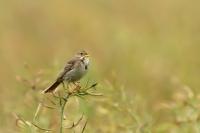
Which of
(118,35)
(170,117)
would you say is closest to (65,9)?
(118,35)

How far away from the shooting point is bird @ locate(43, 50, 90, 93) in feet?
18.5

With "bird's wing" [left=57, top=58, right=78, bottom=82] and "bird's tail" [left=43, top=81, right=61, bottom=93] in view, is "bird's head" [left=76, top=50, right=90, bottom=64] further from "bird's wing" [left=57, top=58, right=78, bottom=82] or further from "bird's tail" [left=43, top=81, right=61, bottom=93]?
"bird's tail" [left=43, top=81, right=61, bottom=93]

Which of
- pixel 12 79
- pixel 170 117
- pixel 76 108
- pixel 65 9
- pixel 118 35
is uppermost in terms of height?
pixel 65 9

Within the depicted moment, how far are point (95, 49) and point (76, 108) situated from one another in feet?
12.9

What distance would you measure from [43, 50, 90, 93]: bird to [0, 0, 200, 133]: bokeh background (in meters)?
0.95

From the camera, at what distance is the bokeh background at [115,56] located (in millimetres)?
7430

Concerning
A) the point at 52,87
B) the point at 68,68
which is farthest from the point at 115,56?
the point at 52,87

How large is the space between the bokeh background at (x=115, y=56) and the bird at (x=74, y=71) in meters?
0.95

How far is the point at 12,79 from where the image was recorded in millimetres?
9500

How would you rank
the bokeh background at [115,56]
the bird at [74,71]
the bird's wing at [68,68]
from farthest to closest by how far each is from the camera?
the bokeh background at [115,56]
the bird's wing at [68,68]
the bird at [74,71]

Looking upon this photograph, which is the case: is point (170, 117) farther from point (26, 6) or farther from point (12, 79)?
point (26, 6)

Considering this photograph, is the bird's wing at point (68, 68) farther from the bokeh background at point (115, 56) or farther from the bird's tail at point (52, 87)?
the bokeh background at point (115, 56)

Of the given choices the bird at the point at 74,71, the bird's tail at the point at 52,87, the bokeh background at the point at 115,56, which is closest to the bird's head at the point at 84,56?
the bird at the point at 74,71

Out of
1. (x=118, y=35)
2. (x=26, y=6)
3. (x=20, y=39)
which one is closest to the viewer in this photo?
(x=118, y=35)
